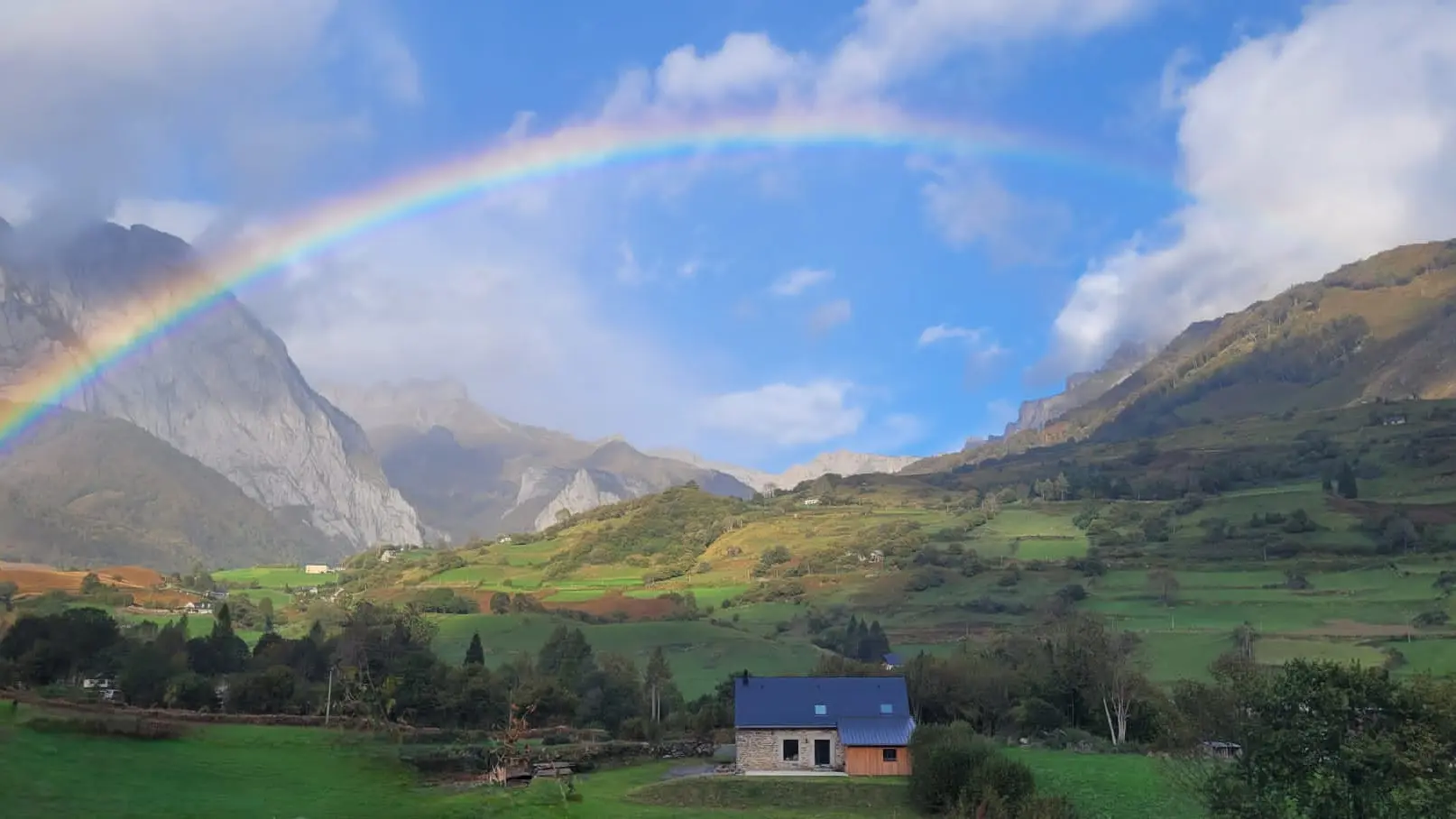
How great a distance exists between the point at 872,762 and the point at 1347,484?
15567 centimetres

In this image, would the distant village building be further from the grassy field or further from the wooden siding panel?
the wooden siding panel

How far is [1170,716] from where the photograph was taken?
3912cm

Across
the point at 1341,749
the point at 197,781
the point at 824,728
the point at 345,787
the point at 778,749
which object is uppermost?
the point at 1341,749

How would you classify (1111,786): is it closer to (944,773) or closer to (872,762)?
(944,773)

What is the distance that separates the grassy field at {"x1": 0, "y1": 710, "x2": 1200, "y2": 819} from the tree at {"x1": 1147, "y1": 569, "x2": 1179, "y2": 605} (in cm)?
7667

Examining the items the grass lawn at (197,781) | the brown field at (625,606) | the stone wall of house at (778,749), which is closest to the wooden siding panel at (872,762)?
the stone wall of house at (778,749)

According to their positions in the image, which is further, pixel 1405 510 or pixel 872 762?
pixel 1405 510

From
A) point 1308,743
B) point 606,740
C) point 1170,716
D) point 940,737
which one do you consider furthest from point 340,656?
point 1308,743

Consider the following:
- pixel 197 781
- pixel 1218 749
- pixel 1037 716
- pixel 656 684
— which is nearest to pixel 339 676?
pixel 656 684

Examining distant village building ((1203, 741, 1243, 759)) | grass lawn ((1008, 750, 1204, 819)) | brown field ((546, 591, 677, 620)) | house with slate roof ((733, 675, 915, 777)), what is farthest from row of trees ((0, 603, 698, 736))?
brown field ((546, 591, 677, 620))

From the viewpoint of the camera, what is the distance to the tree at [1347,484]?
169250 millimetres

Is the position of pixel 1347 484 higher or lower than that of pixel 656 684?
higher

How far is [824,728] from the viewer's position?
53750 millimetres

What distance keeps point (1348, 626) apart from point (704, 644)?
68029mm
